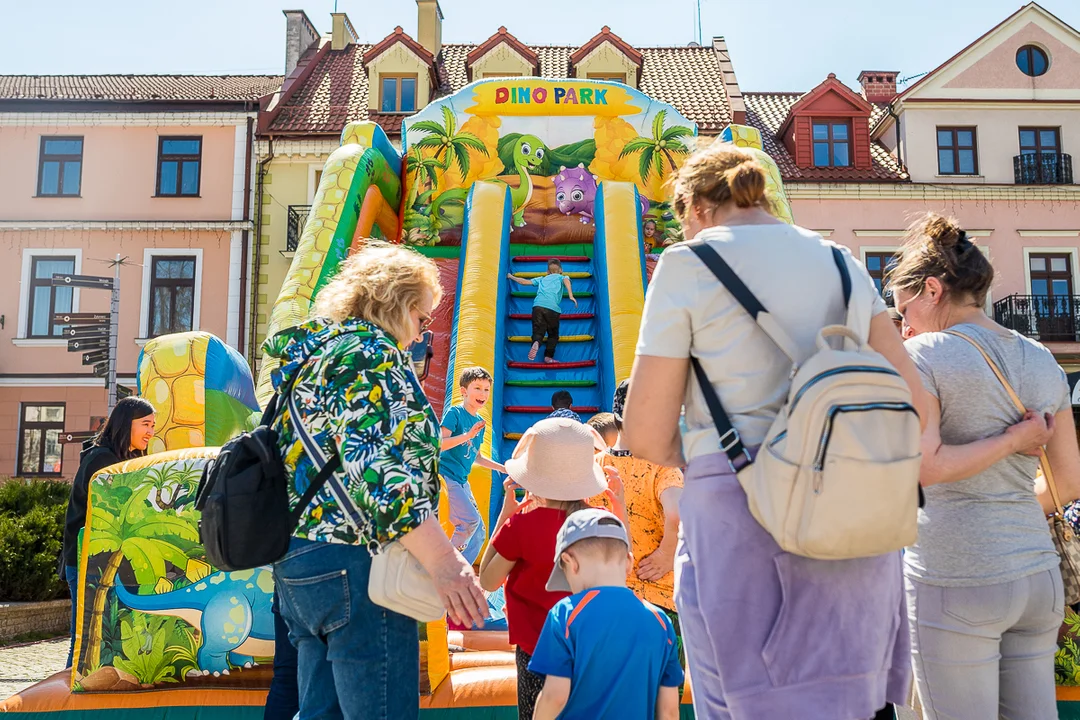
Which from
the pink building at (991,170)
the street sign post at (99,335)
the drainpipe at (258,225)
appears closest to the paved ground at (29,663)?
the street sign post at (99,335)

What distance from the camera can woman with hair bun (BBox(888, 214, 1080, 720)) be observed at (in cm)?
239

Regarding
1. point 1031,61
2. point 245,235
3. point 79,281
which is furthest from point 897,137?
point 79,281

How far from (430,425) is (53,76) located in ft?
83.2

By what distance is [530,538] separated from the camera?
3.25m

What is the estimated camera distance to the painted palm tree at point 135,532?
4027mm

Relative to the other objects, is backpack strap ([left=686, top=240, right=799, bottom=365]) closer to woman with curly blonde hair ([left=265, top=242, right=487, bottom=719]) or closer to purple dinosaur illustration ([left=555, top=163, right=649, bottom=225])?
woman with curly blonde hair ([left=265, top=242, right=487, bottom=719])

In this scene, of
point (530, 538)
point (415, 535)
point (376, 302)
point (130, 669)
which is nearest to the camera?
point (415, 535)

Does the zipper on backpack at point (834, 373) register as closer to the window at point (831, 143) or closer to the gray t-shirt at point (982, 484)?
the gray t-shirt at point (982, 484)

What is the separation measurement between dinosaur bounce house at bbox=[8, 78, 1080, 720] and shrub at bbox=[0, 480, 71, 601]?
4466 millimetres

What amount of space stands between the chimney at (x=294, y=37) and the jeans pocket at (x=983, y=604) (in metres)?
23.2

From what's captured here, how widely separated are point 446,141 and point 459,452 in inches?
240

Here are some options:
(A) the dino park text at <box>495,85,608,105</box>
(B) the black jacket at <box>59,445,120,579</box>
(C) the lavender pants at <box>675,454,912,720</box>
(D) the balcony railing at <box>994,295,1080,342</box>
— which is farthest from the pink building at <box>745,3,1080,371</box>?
(C) the lavender pants at <box>675,454,912,720</box>

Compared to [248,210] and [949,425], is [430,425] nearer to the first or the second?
[949,425]

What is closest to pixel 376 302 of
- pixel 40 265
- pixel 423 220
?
pixel 423 220
